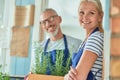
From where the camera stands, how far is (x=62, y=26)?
4.60 feet

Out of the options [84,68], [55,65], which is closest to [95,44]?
[84,68]

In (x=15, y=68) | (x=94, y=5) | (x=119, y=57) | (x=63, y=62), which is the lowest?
(x=15, y=68)

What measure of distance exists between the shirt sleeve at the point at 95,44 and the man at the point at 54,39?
0.37 m

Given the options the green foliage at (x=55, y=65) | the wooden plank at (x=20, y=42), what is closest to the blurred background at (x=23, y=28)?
the wooden plank at (x=20, y=42)

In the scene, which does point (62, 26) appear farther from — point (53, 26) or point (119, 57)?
point (119, 57)

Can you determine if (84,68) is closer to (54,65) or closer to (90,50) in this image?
(90,50)

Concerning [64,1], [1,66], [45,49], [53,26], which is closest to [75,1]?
[64,1]

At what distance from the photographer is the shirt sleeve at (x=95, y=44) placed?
2.74 ft

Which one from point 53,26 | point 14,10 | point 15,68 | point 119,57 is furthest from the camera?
point 14,10

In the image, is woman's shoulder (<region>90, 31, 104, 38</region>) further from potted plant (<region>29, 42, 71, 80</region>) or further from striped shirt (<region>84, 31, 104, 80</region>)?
potted plant (<region>29, 42, 71, 80</region>)

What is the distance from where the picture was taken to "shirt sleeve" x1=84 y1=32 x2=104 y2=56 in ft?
2.74

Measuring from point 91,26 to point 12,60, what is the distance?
84 centimetres

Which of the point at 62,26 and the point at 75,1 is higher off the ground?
the point at 75,1

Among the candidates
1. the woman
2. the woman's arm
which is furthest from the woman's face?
the woman's arm
